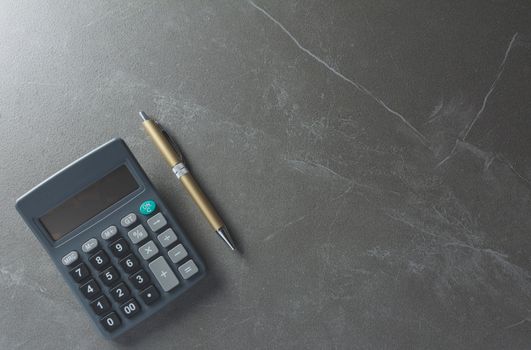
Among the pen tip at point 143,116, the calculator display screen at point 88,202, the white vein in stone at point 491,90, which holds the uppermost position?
the pen tip at point 143,116

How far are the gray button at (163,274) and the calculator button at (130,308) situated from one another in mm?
33

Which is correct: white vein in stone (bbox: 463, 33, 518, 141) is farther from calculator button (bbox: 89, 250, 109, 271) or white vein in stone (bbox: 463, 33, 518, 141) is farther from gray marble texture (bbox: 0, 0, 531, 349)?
calculator button (bbox: 89, 250, 109, 271)

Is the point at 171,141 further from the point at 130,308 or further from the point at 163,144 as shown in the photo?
the point at 130,308

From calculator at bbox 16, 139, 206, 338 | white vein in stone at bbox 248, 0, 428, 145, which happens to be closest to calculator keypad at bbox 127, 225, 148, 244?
calculator at bbox 16, 139, 206, 338

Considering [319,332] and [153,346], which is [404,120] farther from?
[153,346]

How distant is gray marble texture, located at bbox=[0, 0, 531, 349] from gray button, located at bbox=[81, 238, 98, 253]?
0.18ft

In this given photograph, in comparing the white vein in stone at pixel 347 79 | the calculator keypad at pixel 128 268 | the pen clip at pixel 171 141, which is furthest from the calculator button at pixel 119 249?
the white vein in stone at pixel 347 79

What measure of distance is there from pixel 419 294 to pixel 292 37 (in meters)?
0.30

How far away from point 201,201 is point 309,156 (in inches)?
4.8

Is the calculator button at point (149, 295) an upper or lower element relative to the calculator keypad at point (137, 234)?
lower

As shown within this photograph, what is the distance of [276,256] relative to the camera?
67cm

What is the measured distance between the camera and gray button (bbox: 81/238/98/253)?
65 cm

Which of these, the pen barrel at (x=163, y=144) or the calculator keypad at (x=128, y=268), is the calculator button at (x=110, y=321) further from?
the pen barrel at (x=163, y=144)

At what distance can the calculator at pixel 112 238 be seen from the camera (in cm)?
65
